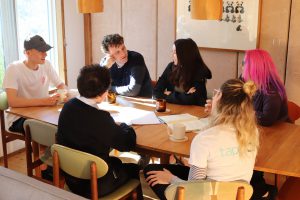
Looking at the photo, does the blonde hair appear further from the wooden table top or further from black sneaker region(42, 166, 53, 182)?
black sneaker region(42, 166, 53, 182)

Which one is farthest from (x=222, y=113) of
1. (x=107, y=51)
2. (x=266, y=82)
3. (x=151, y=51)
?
(x=151, y=51)

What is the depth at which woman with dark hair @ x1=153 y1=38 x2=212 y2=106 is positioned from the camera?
322 cm

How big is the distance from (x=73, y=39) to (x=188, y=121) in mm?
2514

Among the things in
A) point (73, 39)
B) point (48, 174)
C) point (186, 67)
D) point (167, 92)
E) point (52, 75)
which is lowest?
point (48, 174)

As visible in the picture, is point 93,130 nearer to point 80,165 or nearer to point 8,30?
point 80,165

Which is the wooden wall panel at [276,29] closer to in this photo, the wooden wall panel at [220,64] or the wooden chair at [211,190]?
the wooden wall panel at [220,64]

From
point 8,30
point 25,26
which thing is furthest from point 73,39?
point 8,30

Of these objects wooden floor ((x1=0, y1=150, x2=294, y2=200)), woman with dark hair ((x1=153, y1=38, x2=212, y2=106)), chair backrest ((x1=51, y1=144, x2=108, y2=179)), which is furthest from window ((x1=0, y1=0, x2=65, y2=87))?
chair backrest ((x1=51, y1=144, x2=108, y2=179))

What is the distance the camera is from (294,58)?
364 centimetres

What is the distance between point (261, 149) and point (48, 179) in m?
1.46

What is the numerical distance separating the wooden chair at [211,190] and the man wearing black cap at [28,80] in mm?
1566

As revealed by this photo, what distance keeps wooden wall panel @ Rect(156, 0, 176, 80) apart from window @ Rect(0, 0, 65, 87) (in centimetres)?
115

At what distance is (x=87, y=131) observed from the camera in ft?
7.11

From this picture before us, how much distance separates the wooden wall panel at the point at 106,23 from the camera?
464cm
